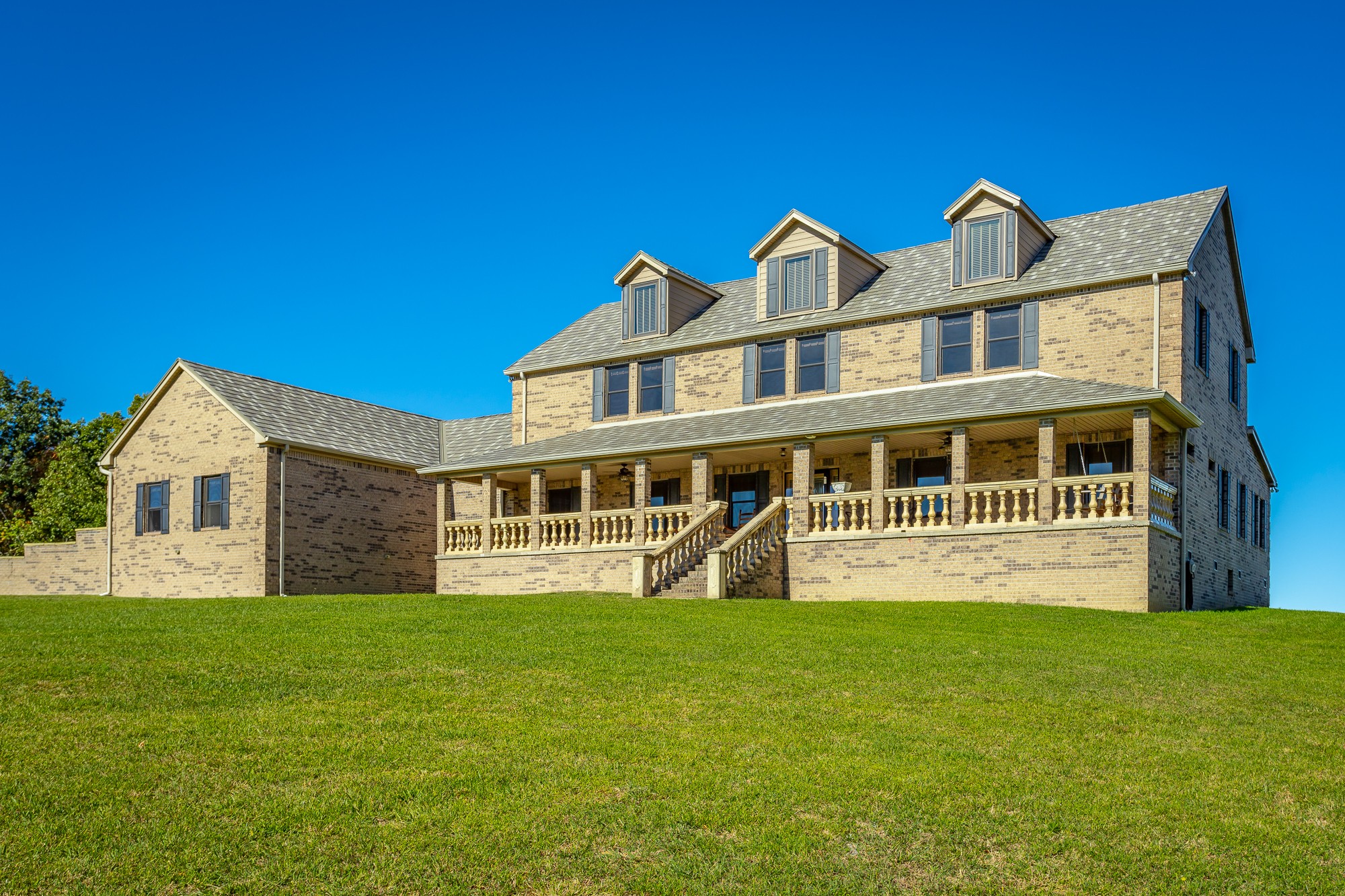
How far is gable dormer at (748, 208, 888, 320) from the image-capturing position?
95.2 ft

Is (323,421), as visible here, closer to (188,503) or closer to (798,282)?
(188,503)

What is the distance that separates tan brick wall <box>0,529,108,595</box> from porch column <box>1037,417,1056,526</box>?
2634 cm

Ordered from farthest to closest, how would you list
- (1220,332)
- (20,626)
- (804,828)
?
(1220,332) < (20,626) < (804,828)

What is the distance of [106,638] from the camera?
14953 millimetres

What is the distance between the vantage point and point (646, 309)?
32.2m

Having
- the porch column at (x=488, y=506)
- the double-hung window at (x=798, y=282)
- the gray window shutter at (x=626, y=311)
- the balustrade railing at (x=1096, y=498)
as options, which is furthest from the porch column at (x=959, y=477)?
the porch column at (x=488, y=506)

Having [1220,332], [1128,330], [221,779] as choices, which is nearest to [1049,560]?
[1128,330]

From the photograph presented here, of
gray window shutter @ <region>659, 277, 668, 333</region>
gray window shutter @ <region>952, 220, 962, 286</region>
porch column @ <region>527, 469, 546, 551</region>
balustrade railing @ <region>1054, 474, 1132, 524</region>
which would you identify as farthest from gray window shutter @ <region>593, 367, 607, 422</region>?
balustrade railing @ <region>1054, 474, 1132, 524</region>

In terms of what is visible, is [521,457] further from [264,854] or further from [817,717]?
[264,854]

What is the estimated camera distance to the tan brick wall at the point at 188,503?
30547 mm

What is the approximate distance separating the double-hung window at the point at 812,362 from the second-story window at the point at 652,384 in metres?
4.20

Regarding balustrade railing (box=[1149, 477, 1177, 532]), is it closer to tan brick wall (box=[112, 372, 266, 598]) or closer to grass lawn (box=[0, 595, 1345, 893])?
grass lawn (box=[0, 595, 1345, 893])

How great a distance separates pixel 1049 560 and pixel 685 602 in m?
6.98

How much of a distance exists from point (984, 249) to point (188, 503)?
2200 cm
